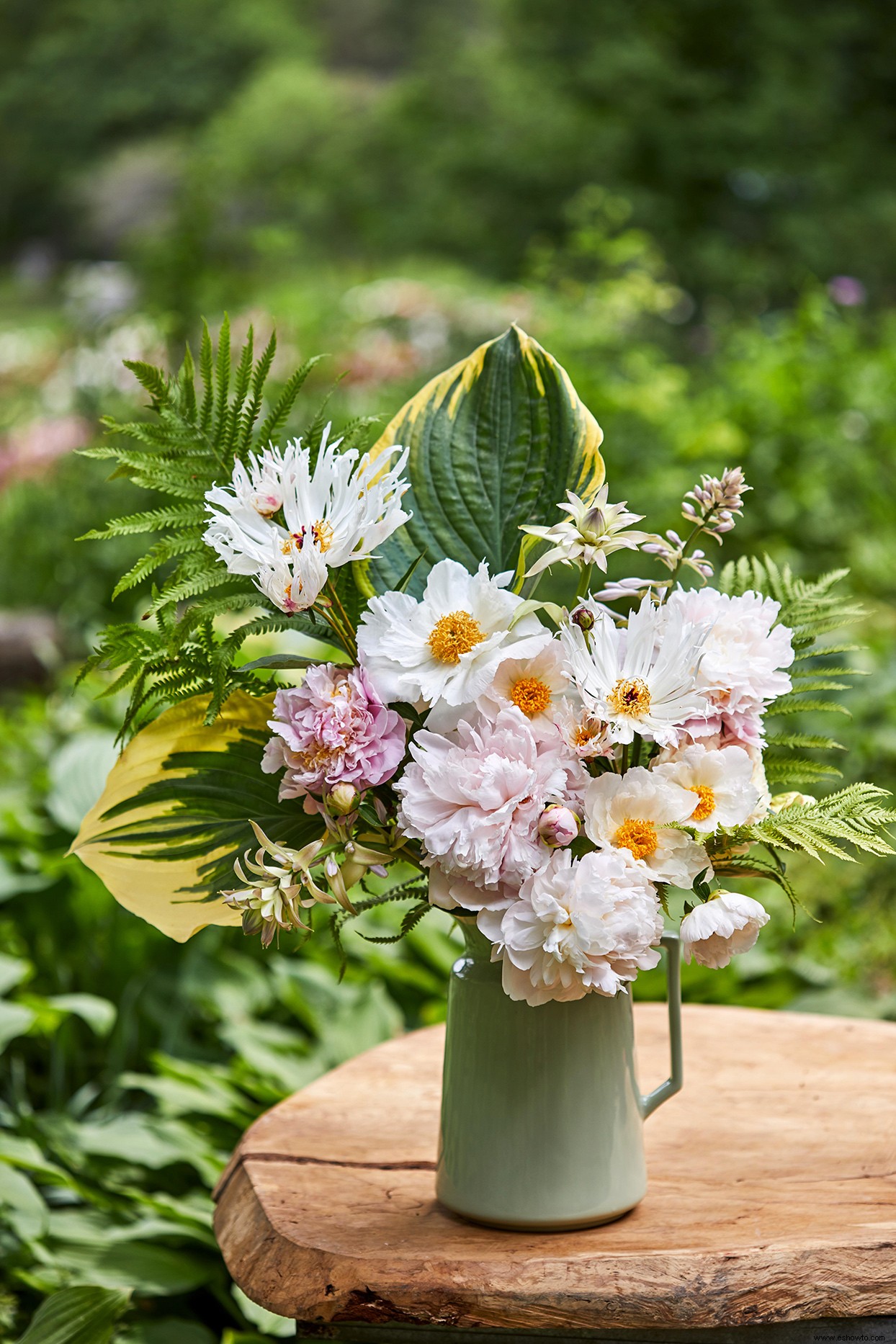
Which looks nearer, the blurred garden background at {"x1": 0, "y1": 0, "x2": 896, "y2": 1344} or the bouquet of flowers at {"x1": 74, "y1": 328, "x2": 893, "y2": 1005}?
the bouquet of flowers at {"x1": 74, "y1": 328, "x2": 893, "y2": 1005}

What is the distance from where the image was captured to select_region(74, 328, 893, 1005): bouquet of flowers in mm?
742

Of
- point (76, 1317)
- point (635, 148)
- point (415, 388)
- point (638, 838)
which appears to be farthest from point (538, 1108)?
point (635, 148)

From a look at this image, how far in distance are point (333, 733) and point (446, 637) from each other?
9cm

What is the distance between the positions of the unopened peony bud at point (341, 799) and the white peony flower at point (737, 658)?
0.21 m

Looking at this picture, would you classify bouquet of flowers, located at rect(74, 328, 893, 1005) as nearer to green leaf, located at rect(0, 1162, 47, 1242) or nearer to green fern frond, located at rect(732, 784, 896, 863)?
green fern frond, located at rect(732, 784, 896, 863)

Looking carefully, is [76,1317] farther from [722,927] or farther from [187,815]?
[722,927]

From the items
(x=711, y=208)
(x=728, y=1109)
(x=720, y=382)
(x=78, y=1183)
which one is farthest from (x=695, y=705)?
(x=711, y=208)

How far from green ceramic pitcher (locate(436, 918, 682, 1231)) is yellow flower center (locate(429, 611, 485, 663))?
0.21 m

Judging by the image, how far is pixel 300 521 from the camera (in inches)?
30.1

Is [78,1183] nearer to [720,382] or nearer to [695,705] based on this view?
[695,705]

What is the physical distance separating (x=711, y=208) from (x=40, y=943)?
466 inches

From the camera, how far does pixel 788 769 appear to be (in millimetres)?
871

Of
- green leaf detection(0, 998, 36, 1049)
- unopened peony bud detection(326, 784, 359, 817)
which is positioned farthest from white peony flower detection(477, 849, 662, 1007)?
green leaf detection(0, 998, 36, 1049)

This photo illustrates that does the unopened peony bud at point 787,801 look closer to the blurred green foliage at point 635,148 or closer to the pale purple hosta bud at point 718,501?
the pale purple hosta bud at point 718,501
